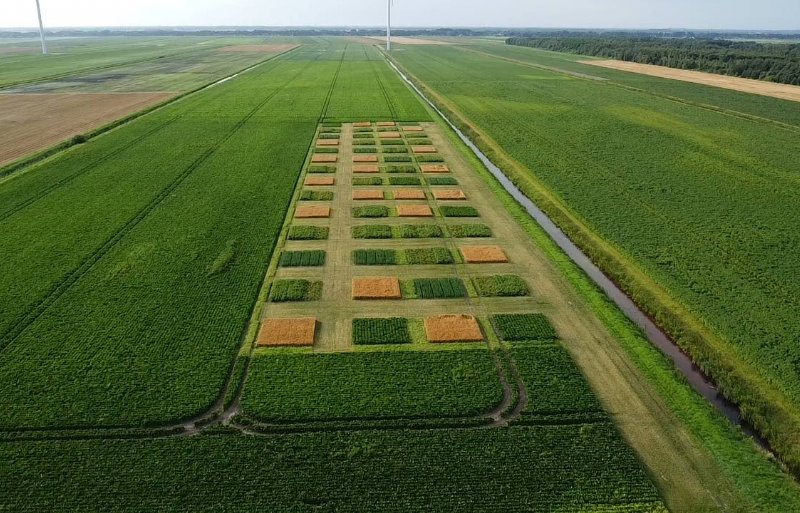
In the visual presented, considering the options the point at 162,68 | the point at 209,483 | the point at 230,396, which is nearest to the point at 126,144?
the point at 230,396

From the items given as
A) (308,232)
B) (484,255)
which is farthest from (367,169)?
(484,255)

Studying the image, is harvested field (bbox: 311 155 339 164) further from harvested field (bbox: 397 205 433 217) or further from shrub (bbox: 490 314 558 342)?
shrub (bbox: 490 314 558 342)

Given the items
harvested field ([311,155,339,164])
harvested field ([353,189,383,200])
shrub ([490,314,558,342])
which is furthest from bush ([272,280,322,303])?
harvested field ([311,155,339,164])

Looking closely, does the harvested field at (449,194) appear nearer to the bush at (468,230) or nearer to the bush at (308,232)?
the bush at (468,230)

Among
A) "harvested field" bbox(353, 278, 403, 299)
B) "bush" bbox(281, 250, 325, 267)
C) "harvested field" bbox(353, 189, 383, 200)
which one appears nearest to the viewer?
"harvested field" bbox(353, 278, 403, 299)

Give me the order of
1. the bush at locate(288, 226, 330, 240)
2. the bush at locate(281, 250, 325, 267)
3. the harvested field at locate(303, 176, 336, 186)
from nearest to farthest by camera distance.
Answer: the bush at locate(281, 250, 325, 267) → the bush at locate(288, 226, 330, 240) → the harvested field at locate(303, 176, 336, 186)

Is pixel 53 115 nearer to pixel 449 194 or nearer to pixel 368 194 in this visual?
pixel 368 194

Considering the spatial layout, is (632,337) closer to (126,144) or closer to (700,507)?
(700,507)
